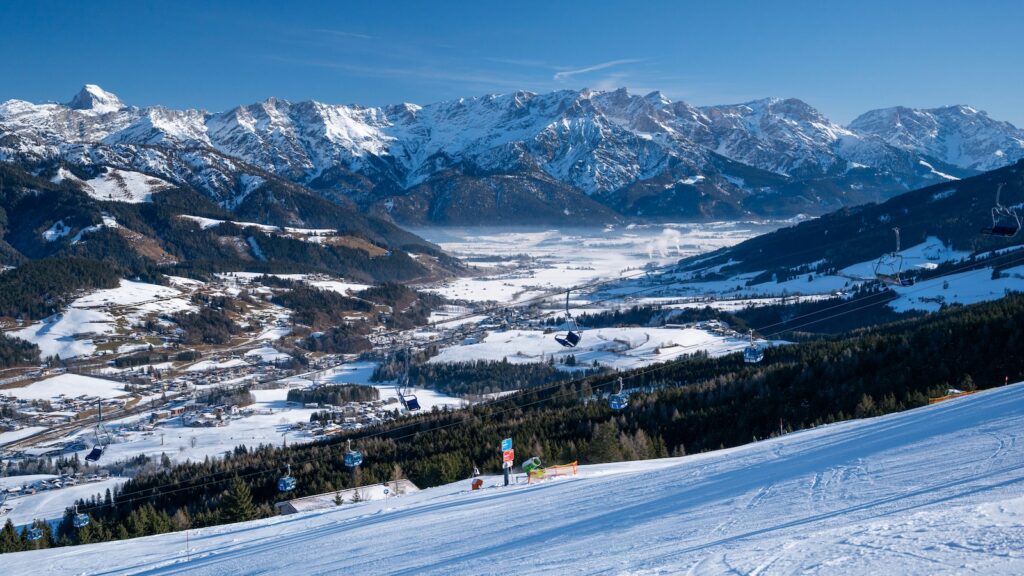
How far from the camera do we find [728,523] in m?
11.7

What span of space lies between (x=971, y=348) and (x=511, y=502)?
3249 cm

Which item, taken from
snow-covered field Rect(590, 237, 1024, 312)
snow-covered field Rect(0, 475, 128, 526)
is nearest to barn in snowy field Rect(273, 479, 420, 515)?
snow-covered field Rect(0, 475, 128, 526)

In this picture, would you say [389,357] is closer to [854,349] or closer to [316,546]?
[854,349]

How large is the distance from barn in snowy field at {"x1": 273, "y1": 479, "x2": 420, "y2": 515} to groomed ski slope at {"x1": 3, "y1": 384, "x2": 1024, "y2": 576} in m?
10.5

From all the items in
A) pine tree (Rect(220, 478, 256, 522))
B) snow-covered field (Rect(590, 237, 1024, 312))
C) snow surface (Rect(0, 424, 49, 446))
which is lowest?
pine tree (Rect(220, 478, 256, 522))

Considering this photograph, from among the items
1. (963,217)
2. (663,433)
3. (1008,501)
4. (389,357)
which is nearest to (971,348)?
(663,433)

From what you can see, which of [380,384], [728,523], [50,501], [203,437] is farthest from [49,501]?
[728,523]

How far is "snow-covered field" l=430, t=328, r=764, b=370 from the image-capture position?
9275cm

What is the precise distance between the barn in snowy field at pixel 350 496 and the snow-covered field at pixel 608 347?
54559 mm

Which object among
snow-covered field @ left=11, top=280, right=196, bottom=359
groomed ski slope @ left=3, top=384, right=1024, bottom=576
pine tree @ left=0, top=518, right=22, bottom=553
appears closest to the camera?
groomed ski slope @ left=3, top=384, right=1024, bottom=576

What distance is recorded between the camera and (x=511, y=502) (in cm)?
1905

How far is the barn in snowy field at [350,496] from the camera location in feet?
111

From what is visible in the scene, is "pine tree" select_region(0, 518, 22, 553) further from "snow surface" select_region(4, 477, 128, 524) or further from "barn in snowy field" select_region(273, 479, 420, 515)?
"snow surface" select_region(4, 477, 128, 524)

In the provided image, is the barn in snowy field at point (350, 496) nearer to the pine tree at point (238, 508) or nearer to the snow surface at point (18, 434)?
the pine tree at point (238, 508)
